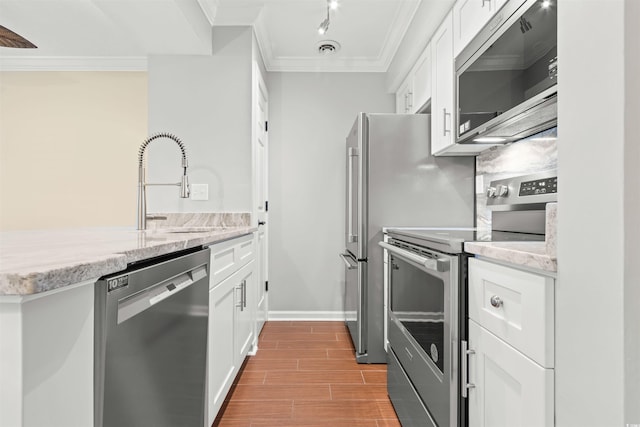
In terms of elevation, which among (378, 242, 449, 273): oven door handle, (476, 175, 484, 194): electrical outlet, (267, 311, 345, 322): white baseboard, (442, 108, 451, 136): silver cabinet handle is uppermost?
(442, 108, 451, 136): silver cabinet handle

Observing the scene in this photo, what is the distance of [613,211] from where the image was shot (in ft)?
1.98

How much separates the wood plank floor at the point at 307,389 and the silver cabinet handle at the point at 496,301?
40.6 inches

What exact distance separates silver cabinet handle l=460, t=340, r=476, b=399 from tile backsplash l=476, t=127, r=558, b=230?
89cm

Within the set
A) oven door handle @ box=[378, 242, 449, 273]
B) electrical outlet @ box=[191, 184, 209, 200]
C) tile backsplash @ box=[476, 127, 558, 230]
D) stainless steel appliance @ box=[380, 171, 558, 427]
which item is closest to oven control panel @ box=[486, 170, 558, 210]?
stainless steel appliance @ box=[380, 171, 558, 427]

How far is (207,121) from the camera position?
99.0 inches

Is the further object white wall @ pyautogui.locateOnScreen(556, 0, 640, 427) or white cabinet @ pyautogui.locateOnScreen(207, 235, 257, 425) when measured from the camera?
white cabinet @ pyautogui.locateOnScreen(207, 235, 257, 425)

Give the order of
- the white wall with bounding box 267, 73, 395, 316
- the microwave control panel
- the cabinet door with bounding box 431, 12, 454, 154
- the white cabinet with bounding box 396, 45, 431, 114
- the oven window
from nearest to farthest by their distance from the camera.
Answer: the oven window < the microwave control panel < the cabinet door with bounding box 431, 12, 454, 154 < the white cabinet with bounding box 396, 45, 431, 114 < the white wall with bounding box 267, 73, 395, 316

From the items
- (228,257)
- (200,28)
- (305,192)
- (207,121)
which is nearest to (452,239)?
(228,257)

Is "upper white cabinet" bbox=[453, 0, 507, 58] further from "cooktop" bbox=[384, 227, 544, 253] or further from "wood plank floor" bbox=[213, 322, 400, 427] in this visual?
"wood plank floor" bbox=[213, 322, 400, 427]

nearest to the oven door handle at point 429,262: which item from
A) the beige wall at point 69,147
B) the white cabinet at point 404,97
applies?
the white cabinet at point 404,97

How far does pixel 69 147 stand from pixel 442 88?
331 centimetres

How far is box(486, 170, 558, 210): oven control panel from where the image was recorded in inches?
55.0

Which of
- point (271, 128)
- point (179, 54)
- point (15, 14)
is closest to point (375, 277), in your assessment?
point (271, 128)

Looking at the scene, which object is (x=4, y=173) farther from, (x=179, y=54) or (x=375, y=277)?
(x=375, y=277)
